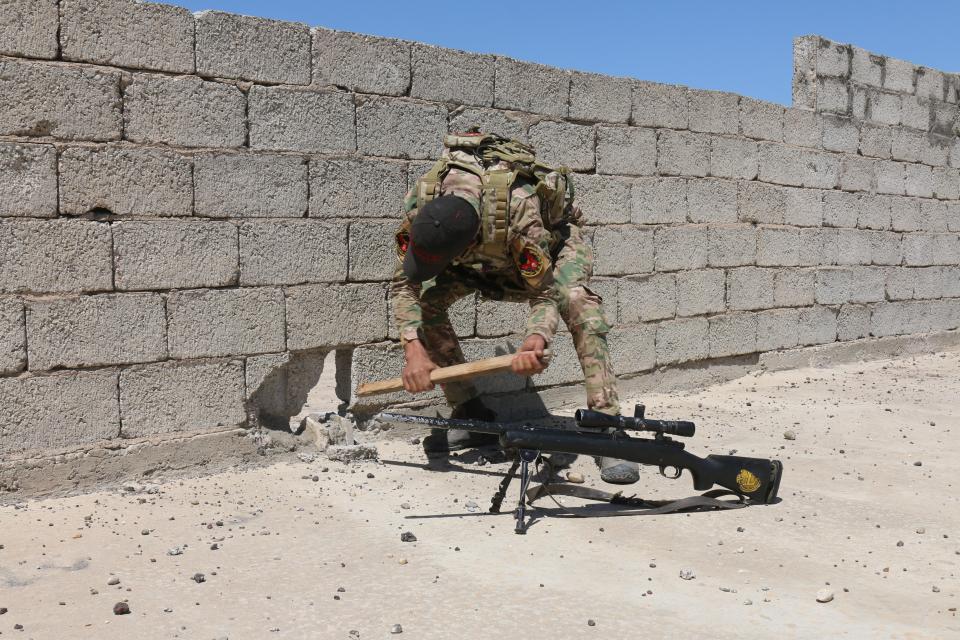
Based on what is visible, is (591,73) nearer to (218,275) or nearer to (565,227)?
(565,227)

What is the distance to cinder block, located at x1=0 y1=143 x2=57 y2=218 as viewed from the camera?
13.7 ft

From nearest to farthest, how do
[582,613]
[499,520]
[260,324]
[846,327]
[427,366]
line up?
[582,613]
[499,520]
[427,366]
[260,324]
[846,327]

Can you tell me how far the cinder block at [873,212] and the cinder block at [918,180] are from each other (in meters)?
0.41

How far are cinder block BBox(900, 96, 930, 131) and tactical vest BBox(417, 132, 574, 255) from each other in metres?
5.59

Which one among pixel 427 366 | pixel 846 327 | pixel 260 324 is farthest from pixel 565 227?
pixel 846 327

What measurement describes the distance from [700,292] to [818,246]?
1737 millimetres

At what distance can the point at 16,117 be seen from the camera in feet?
13.7

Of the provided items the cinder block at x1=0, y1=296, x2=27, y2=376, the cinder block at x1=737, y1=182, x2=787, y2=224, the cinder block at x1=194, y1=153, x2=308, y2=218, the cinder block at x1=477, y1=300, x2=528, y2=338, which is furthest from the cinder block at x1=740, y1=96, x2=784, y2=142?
the cinder block at x1=0, y1=296, x2=27, y2=376

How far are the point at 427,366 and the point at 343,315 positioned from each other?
92cm

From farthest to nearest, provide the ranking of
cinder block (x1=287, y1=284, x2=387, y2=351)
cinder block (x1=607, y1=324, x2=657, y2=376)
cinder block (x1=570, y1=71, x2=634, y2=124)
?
cinder block (x1=607, y1=324, x2=657, y2=376) < cinder block (x1=570, y1=71, x2=634, y2=124) < cinder block (x1=287, y1=284, x2=387, y2=351)

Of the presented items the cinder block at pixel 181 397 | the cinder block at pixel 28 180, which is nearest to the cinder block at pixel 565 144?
the cinder block at pixel 181 397

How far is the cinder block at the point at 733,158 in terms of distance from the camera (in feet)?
24.2

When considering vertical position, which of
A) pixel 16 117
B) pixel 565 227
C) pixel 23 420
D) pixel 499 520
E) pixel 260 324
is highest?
pixel 16 117

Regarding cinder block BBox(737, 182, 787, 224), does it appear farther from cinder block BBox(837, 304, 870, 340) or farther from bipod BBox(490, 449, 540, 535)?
bipod BBox(490, 449, 540, 535)
